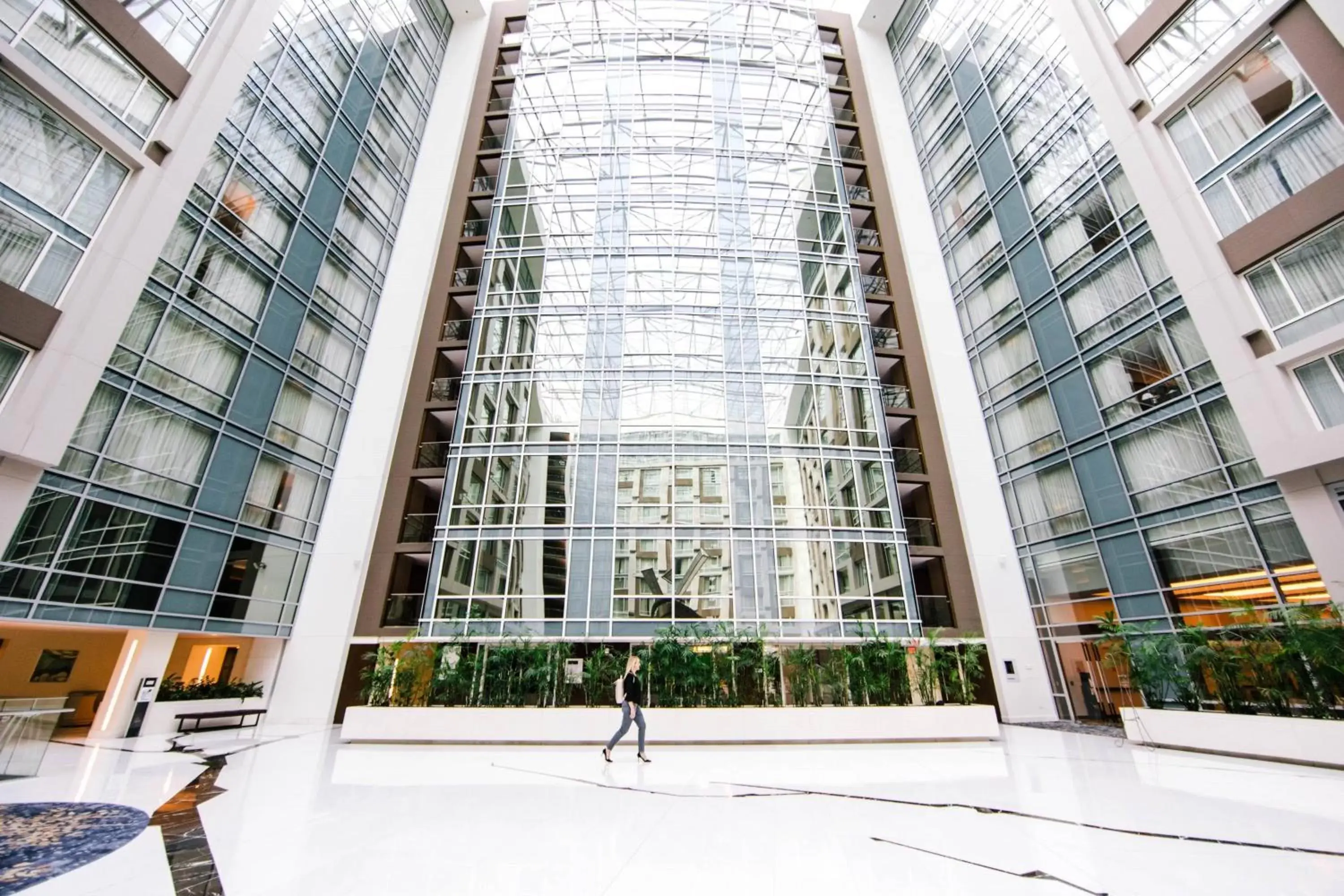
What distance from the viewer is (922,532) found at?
1769cm

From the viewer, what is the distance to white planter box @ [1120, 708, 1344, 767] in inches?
307

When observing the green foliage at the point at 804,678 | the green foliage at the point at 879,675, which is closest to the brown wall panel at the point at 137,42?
the green foliage at the point at 804,678

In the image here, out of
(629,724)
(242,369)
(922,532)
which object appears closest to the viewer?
(629,724)

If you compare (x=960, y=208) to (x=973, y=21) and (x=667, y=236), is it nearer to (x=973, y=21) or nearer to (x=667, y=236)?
(x=973, y=21)

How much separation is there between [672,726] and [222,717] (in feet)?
36.6

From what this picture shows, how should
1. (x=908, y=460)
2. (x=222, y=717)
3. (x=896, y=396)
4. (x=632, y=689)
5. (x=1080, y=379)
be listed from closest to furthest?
(x=632, y=689)
(x=222, y=717)
(x=1080, y=379)
(x=908, y=460)
(x=896, y=396)

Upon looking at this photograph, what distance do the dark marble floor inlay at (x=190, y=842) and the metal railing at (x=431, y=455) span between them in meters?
11.7

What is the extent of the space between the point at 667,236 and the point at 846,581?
1359 cm

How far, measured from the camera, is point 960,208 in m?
21.0

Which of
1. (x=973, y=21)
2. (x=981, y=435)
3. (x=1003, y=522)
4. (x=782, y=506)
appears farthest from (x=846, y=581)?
(x=973, y=21)

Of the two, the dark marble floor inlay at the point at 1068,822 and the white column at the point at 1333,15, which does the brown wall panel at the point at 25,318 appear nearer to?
the dark marble floor inlay at the point at 1068,822

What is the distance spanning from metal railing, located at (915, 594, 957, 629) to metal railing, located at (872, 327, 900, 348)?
340 inches

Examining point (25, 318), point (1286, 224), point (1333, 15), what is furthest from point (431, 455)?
point (1333, 15)

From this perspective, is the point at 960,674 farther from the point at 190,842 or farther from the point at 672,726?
the point at 190,842
